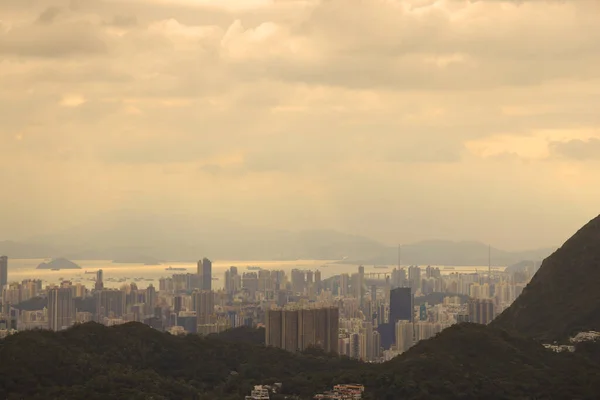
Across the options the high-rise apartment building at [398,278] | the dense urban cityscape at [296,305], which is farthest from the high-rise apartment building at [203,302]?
→ the high-rise apartment building at [398,278]

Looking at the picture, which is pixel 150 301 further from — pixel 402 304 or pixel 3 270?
pixel 402 304

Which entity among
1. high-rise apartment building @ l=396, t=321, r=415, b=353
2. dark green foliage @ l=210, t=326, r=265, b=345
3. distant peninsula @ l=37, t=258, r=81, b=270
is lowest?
high-rise apartment building @ l=396, t=321, r=415, b=353

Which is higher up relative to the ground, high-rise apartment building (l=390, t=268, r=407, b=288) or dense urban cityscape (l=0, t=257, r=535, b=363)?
high-rise apartment building (l=390, t=268, r=407, b=288)

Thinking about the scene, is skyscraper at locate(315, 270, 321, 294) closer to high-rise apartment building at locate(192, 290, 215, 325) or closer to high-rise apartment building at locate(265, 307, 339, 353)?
high-rise apartment building at locate(192, 290, 215, 325)

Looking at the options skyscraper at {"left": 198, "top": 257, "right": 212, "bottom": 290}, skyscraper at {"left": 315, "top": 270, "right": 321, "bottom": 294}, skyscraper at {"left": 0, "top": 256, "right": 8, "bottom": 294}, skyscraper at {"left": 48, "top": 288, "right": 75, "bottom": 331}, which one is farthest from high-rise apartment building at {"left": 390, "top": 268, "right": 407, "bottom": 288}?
skyscraper at {"left": 48, "top": 288, "right": 75, "bottom": 331}

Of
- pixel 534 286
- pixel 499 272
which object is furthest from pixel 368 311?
pixel 499 272

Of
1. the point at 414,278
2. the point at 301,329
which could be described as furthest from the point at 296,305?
the point at 414,278
